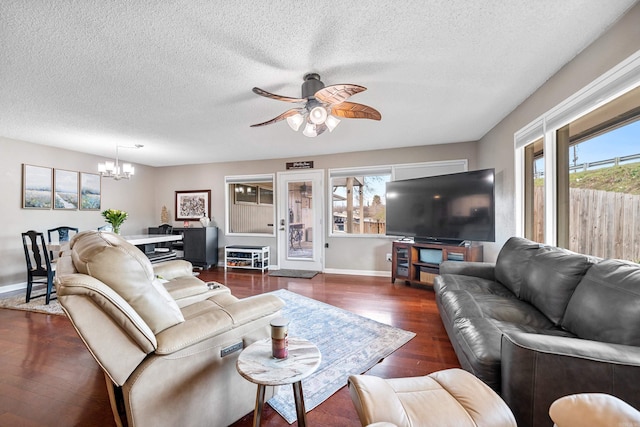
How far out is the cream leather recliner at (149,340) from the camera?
106cm

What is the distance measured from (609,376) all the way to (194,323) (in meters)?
1.75

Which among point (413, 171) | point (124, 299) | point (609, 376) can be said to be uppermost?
point (413, 171)

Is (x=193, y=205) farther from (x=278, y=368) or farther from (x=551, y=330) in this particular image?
(x=551, y=330)

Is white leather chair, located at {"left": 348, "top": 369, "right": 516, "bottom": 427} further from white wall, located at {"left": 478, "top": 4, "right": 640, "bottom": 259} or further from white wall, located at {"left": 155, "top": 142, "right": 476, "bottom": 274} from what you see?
white wall, located at {"left": 155, "top": 142, "right": 476, "bottom": 274}

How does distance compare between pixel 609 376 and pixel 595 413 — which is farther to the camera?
pixel 609 376

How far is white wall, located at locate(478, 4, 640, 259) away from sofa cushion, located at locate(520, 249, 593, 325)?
1255 millimetres

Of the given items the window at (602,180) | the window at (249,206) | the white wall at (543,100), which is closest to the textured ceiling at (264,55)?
the white wall at (543,100)

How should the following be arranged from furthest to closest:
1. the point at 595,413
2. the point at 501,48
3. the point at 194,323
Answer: the point at 501,48 → the point at 194,323 → the point at 595,413

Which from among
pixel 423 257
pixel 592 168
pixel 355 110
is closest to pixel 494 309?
pixel 592 168

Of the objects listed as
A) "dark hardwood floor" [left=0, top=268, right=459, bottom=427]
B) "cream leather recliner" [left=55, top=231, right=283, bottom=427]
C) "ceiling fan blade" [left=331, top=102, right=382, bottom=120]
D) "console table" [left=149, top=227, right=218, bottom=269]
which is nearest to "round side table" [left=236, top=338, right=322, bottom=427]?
"cream leather recliner" [left=55, top=231, right=283, bottom=427]

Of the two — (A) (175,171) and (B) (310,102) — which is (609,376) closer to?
(B) (310,102)

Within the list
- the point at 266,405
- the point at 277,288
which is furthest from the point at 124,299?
the point at 277,288

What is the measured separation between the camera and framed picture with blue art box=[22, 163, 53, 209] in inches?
161

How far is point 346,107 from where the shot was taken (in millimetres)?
2256
